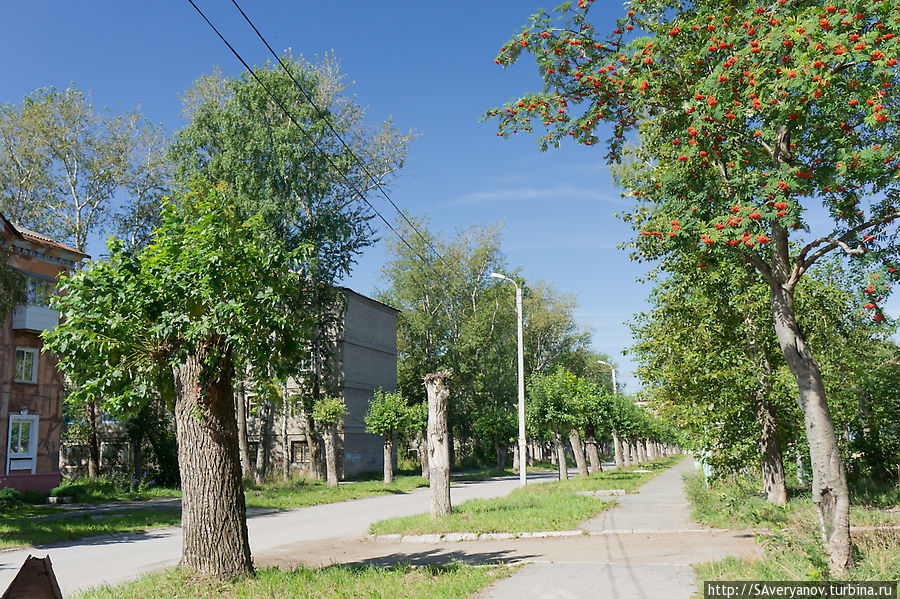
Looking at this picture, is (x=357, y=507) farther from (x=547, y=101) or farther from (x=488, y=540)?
(x=547, y=101)

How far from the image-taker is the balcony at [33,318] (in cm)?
2712

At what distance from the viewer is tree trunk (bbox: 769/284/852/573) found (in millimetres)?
7766

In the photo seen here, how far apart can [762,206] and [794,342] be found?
6.54ft

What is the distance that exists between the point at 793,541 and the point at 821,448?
1414mm

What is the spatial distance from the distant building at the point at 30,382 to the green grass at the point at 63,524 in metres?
6.03

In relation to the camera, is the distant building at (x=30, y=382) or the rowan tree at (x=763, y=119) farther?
the distant building at (x=30, y=382)

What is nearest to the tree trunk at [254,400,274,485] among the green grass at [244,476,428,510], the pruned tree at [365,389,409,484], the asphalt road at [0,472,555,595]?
the green grass at [244,476,428,510]

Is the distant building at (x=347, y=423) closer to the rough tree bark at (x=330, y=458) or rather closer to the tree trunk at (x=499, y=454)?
the rough tree bark at (x=330, y=458)

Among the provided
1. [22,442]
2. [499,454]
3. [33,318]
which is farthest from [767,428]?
[499,454]

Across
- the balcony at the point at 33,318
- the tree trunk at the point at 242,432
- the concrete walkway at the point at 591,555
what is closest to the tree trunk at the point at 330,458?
the tree trunk at the point at 242,432

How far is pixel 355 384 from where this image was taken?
4462 centimetres

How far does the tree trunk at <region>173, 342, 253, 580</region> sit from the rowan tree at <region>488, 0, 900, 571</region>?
5.80 metres

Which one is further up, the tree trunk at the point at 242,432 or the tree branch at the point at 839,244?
the tree branch at the point at 839,244

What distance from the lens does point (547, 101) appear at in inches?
392
